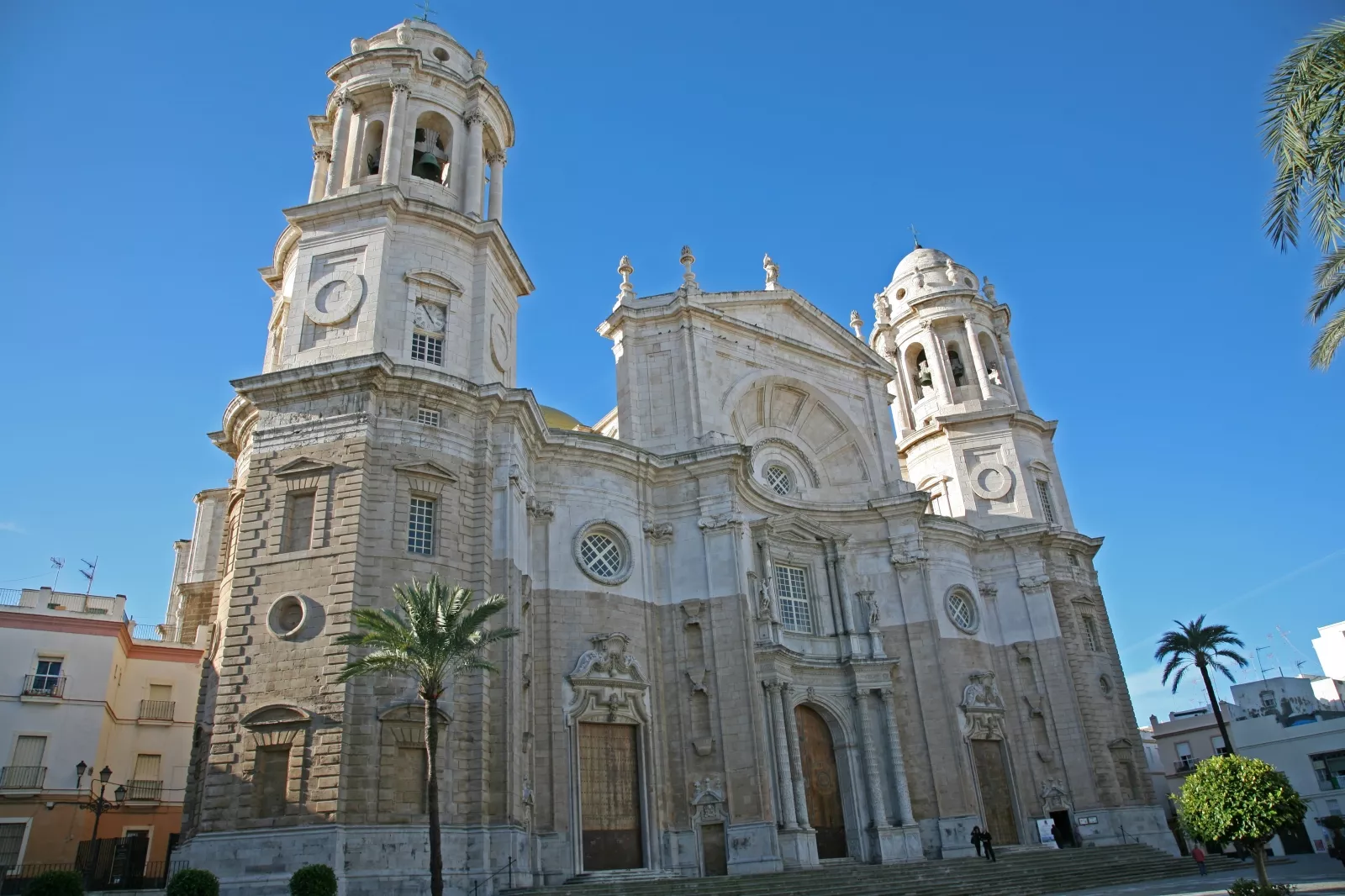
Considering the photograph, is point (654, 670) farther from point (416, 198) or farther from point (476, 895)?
point (416, 198)

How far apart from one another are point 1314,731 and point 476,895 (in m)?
43.8

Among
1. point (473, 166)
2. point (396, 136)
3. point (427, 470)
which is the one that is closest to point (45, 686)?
point (427, 470)

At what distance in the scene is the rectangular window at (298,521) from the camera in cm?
2242

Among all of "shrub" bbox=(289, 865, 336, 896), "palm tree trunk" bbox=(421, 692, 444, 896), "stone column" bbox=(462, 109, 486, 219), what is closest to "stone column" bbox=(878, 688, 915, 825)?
"palm tree trunk" bbox=(421, 692, 444, 896)

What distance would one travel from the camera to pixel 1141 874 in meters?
Result: 28.5

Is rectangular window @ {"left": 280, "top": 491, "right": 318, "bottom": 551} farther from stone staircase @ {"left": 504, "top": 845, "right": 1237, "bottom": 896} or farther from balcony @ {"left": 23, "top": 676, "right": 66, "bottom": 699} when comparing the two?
balcony @ {"left": 23, "top": 676, "right": 66, "bottom": 699}

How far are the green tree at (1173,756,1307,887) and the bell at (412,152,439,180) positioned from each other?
2609cm

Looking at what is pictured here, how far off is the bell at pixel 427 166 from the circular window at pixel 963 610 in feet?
78.0

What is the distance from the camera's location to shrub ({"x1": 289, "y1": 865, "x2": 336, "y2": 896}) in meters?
17.5

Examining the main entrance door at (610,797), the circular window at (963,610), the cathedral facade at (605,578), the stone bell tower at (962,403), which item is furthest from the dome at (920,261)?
the main entrance door at (610,797)

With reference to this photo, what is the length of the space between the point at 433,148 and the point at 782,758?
21808 millimetres

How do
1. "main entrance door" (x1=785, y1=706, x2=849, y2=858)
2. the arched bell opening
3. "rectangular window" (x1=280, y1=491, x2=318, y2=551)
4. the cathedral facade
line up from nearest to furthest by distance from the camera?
the cathedral facade < "rectangular window" (x1=280, y1=491, x2=318, y2=551) < "main entrance door" (x1=785, y1=706, x2=849, y2=858) < the arched bell opening

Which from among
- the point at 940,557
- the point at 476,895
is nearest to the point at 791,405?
the point at 940,557

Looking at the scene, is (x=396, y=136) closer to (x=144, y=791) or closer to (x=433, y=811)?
(x=433, y=811)
